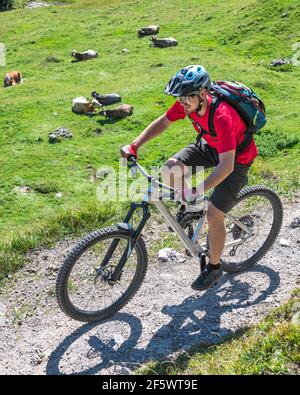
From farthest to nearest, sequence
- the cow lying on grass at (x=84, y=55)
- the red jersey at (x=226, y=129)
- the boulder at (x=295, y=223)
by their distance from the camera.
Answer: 1. the cow lying on grass at (x=84, y=55)
2. the boulder at (x=295, y=223)
3. the red jersey at (x=226, y=129)

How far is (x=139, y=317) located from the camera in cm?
801

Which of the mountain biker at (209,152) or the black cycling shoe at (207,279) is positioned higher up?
the mountain biker at (209,152)

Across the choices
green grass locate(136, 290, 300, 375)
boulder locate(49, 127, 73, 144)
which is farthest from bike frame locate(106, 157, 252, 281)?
boulder locate(49, 127, 73, 144)

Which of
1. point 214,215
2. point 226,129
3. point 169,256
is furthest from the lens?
point 169,256

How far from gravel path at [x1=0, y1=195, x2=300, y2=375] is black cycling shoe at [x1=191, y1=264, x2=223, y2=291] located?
1.34 feet

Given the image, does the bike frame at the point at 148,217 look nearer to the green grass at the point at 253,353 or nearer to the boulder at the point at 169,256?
the boulder at the point at 169,256

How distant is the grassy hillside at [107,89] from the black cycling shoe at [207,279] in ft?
9.98

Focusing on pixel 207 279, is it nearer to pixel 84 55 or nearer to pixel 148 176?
pixel 148 176

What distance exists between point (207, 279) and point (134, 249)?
1185 mm

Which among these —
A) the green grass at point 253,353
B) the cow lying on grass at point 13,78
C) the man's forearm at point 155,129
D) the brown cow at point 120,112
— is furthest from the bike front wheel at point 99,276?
the cow lying on grass at point 13,78

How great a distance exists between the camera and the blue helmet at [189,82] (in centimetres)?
676

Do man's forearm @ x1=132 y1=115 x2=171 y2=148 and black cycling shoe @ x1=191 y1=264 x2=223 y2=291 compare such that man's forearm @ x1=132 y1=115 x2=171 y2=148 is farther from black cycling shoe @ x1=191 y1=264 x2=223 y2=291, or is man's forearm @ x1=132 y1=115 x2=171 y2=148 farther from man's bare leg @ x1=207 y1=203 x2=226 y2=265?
black cycling shoe @ x1=191 y1=264 x2=223 y2=291

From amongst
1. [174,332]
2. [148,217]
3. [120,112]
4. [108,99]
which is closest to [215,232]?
[148,217]

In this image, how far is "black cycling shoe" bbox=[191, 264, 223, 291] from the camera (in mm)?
7887
